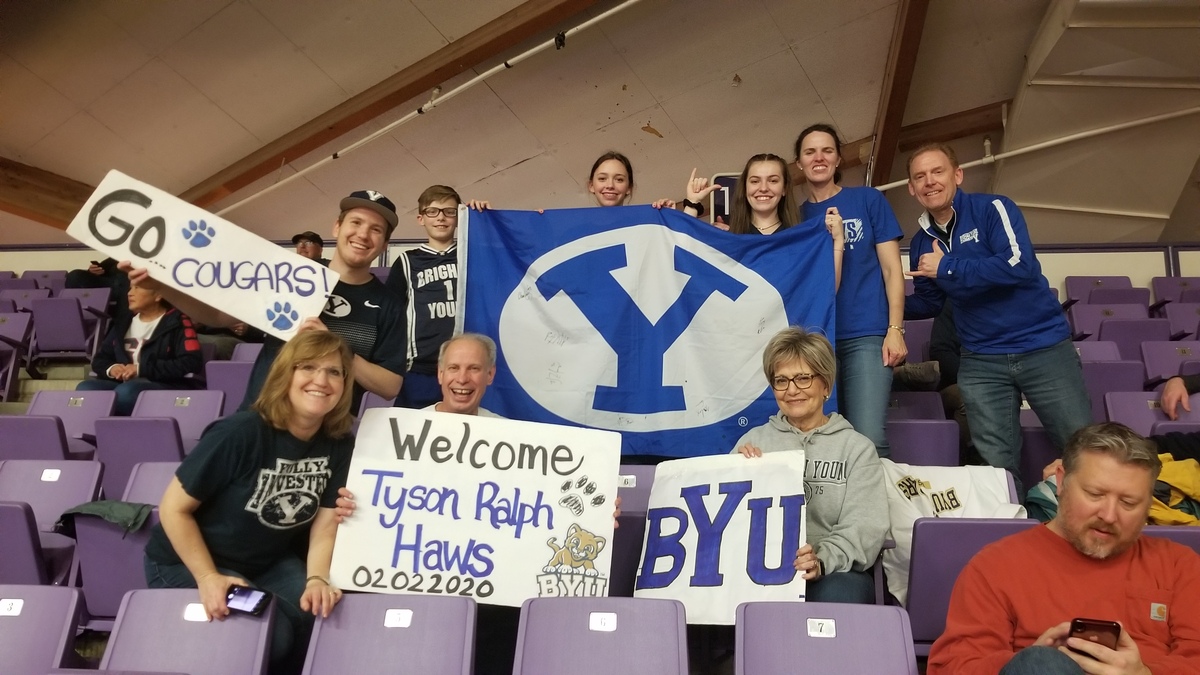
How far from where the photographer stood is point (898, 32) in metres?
7.80

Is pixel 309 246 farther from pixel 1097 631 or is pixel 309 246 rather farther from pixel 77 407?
pixel 1097 631

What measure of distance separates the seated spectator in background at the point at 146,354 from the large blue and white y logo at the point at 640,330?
2.43 m

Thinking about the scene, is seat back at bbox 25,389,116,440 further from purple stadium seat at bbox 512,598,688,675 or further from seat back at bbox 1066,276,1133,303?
seat back at bbox 1066,276,1133,303

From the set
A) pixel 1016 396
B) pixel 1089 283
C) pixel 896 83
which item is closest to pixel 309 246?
pixel 1016 396

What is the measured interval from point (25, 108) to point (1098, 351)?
29.1 feet

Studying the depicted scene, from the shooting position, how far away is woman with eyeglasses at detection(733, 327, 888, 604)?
8.41ft

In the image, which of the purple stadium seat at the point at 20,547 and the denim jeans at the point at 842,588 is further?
the purple stadium seat at the point at 20,547

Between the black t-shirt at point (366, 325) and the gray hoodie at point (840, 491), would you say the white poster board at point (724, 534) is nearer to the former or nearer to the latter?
the gray hoodie at point (840, 491)

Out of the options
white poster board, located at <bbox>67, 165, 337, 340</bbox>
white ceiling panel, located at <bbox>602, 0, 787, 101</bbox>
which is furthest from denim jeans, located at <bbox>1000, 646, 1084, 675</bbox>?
white ceiling panel, located at <bbox>602, 0, 787, 101</bbox>

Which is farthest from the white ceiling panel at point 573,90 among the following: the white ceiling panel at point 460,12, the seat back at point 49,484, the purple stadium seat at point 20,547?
the purple stadium seat at point 20,547

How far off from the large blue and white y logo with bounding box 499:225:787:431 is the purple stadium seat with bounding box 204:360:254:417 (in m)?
2.00

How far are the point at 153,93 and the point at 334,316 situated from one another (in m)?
5.79

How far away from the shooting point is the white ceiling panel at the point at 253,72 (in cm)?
724

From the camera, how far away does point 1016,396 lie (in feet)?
11.2
